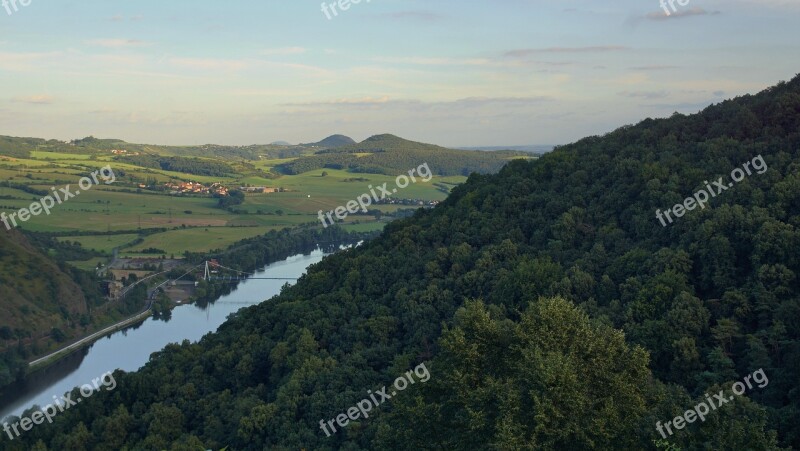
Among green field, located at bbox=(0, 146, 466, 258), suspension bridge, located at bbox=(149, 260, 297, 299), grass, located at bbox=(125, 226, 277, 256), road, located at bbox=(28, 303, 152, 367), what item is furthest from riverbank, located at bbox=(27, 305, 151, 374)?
grass, located at bbox=(125, 226, 277, 256)

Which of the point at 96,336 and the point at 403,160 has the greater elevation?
the point at 403,160

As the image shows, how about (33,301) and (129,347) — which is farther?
(33,301)

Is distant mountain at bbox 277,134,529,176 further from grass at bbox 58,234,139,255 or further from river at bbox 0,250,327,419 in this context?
river at bbox 0,250,327,419

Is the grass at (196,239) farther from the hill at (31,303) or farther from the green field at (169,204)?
the hill at (31,303)

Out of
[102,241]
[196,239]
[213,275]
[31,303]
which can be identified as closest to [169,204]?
[196,239]

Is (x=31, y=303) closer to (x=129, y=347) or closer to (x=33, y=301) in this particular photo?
(x=33, y=301)

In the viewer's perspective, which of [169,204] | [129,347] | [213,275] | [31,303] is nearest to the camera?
[129,347]

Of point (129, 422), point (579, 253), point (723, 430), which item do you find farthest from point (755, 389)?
point (129, 422)

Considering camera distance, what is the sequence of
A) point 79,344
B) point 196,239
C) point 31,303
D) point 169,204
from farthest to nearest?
point 169,204, point 196,239, point 31,303, point 79,344
